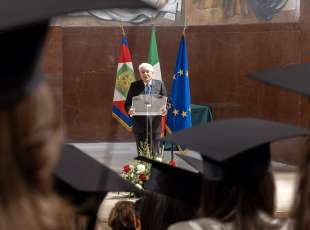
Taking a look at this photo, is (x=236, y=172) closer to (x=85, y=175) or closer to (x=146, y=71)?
(x=85, y=175)

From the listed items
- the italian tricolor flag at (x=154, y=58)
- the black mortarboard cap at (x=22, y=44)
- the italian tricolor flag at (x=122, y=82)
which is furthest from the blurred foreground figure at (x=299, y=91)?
the italian tricolor flag at (x=154, y=58)

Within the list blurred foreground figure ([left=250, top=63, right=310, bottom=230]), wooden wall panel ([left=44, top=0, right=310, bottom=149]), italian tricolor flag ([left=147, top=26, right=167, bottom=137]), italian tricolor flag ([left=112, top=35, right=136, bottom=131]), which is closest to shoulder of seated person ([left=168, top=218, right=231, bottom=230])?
blurred foreground figure ([left=250, top=63, right=310, bottom=230])

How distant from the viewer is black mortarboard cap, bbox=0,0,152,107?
1403 mm

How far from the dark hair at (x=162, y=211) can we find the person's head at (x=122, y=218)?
117mm

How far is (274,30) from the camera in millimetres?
16984

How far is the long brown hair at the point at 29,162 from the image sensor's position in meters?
1.32

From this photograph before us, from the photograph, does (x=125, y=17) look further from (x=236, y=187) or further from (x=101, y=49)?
(x=236, y=187)

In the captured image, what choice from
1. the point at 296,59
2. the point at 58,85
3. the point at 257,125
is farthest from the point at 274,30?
the point at 257,125

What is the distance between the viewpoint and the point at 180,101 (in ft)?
46.5

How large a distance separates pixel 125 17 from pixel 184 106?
361 cm

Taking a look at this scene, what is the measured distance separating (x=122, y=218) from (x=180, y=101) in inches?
421

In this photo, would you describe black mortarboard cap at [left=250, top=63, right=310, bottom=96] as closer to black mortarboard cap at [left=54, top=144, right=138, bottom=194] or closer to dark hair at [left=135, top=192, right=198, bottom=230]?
black mortarboard cap at [left=54, top=144, right=138, bottom=194]

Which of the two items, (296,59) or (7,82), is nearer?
(7,82)

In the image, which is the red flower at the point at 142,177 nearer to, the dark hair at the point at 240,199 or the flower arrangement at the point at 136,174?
the flower arrangement at the point at 136,174
